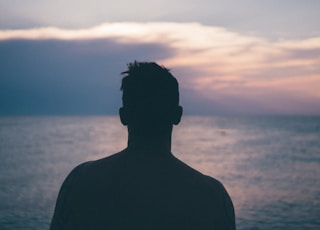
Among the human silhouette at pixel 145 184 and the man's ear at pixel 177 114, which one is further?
the man's ear at pixel 177 114

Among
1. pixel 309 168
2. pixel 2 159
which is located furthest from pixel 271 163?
pixel 2 159

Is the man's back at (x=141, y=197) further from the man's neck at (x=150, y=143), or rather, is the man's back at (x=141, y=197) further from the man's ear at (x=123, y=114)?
the man's ear at (x=123, y=114)

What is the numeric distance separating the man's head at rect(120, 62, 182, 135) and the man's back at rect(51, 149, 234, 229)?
13cm

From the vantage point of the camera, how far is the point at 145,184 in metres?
1.73

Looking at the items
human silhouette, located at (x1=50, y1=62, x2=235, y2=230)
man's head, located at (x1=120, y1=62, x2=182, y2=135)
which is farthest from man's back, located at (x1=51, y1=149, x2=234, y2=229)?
man's head, located at (x1=120, y1=62, x2=182, y2=135)

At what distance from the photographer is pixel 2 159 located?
1547 inches

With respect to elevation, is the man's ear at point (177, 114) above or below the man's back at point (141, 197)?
above

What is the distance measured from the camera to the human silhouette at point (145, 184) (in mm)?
1698

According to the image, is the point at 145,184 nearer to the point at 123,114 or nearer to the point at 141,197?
the point at 141,197

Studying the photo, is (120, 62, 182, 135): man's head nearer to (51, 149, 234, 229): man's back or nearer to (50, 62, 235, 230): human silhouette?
(50, 62, 235, 230): human silhouette

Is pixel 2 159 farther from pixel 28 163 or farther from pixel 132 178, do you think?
pixel 132 178

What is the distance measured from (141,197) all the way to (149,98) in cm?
43

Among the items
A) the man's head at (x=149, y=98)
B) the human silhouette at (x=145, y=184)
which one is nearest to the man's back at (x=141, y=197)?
the human silhouette at (x=145, y=184)

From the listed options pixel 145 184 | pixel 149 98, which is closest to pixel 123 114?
pixel 149 98
